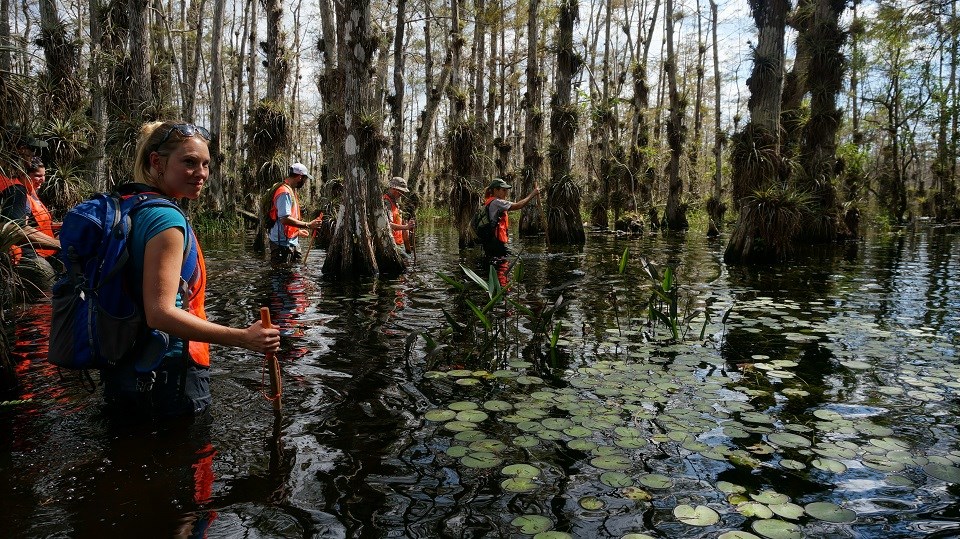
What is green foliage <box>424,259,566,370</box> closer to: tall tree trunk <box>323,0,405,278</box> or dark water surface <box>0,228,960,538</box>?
dark water surface <box>0,228,960,538</box>

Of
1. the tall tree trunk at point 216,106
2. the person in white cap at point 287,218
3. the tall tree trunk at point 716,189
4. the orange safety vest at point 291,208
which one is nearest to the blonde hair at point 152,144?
the person in white cap at point 287,218

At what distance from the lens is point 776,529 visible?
2.16 meters

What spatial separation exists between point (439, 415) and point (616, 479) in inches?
45.2

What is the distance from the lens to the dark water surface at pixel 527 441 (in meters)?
2.29

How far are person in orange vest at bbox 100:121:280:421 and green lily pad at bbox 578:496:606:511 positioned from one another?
1420mm

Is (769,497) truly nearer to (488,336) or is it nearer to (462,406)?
(462,406)

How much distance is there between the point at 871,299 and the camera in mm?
7316

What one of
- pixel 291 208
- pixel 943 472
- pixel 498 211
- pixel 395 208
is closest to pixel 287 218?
pixel 291 208

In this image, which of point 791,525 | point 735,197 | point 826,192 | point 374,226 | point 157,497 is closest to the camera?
point 791,525

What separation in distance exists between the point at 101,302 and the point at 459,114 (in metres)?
14.7

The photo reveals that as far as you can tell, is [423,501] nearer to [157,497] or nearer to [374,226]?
[157,497]

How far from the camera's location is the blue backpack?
2.37 metres

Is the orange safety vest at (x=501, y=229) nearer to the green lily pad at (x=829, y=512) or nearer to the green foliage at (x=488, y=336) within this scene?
the green foliage at (x=488, y=336)

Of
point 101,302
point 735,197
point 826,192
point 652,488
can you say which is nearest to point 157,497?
point 101,302
